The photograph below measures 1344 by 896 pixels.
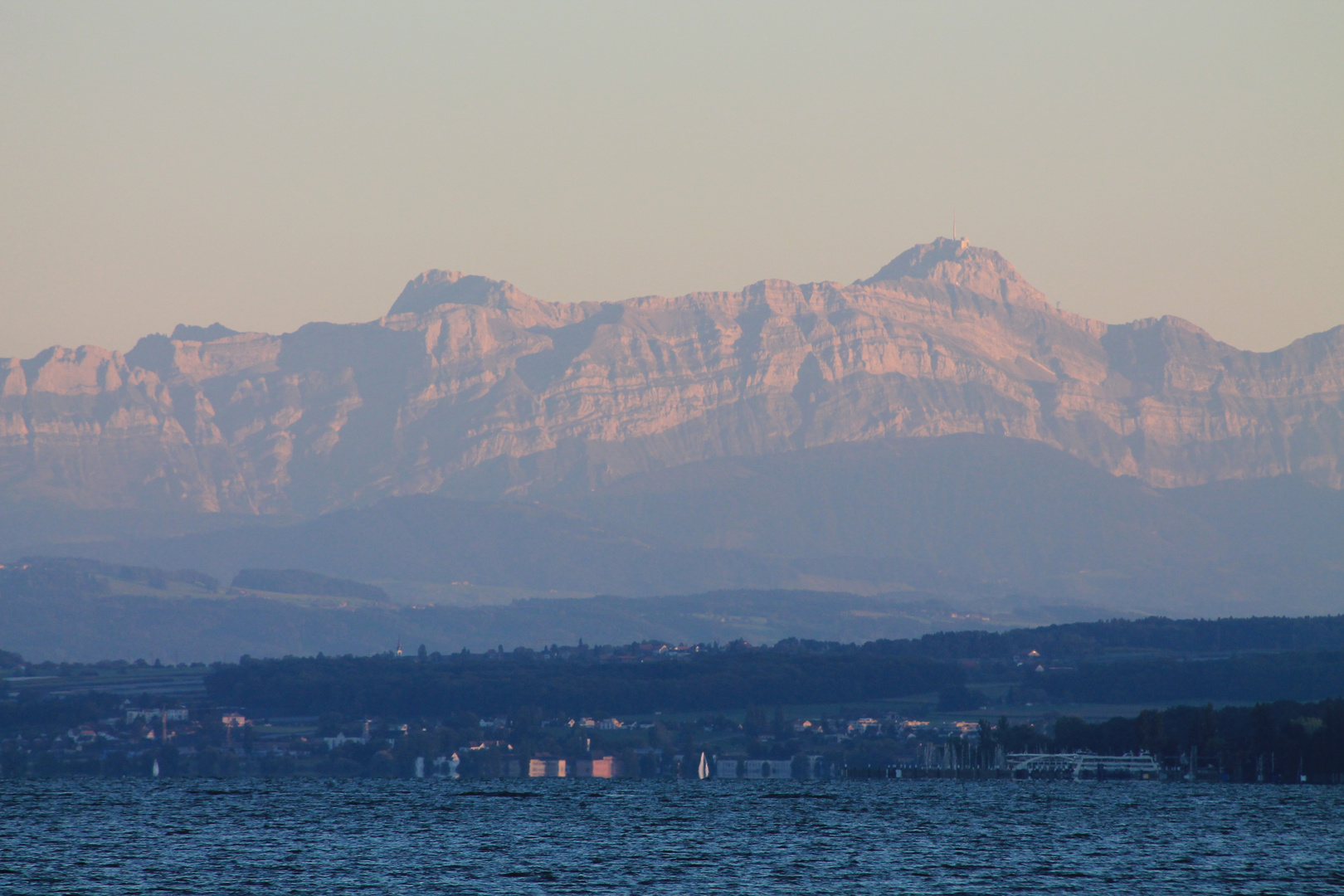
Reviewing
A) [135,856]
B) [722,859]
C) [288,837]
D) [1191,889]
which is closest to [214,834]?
[288,837]

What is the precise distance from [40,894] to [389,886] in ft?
81.3

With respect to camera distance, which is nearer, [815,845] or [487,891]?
[487,891]

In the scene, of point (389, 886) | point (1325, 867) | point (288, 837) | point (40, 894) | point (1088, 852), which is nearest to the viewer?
point (40, 894)

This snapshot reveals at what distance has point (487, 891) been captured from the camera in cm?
15012

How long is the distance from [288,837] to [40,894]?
52621 millimetres

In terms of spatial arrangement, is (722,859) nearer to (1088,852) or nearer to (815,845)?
(815,845)

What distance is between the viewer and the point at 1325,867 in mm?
169125

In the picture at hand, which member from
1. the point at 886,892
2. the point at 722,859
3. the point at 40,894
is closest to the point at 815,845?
the point at 722,859

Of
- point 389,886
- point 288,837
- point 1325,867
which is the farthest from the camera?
point 288,837

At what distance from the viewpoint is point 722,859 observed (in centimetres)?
17575

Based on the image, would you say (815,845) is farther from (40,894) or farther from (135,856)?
(40,894)

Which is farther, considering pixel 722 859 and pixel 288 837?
pixel 288 837

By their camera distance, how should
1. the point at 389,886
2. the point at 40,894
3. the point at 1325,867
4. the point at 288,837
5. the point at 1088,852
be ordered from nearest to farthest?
1. the point at 40,894
2. the point at 389,886
3. the point at 1325,867
4. the point at 1088,852
5. the point at 288,837

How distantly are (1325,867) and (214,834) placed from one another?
10038cm
